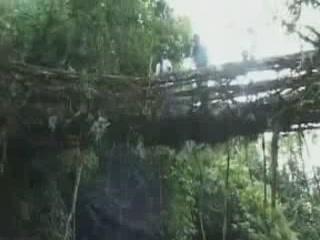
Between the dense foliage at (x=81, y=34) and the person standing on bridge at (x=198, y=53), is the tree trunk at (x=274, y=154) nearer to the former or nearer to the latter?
the dense foliage at (x=81, y=34)

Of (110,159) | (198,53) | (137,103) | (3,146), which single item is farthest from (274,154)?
(198,53)

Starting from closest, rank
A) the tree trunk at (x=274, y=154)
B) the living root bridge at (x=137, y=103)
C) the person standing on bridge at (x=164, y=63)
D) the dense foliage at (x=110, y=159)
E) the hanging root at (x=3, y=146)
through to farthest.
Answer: the tree trunk at (x=274, y=154), the living root bridge at (x=137, y=103), the hanging root at (x=3, y=146), the dense foliage at (x=110, y=159), the person standing on bridge at (x=164, y=63)

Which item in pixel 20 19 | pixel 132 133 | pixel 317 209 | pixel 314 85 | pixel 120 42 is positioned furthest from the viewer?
pixel 317 209

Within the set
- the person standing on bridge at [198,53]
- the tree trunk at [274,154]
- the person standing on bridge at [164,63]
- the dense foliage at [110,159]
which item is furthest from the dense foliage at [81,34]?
the tree trunk at [274,154]

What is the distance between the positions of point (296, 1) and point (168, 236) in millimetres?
4456

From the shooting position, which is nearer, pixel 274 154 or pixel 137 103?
pixel 274 154

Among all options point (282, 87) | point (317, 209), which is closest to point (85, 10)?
point (282, 87)

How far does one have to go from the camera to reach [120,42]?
7172mm

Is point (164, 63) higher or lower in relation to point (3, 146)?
higher

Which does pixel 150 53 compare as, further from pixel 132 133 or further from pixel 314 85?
pixel 314 85

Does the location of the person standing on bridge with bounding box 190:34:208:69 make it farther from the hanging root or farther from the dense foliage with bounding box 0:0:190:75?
the hanging root

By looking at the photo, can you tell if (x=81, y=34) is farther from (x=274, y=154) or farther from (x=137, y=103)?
(x=274, y=154)

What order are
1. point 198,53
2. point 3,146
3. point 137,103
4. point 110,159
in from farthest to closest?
point 198,53, point 110,159, point 3,146, point 137,103

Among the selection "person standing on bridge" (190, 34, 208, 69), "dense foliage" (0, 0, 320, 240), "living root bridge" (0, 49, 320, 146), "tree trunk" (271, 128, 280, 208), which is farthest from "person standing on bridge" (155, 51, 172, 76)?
"tree trunk" (271, 128, 280, 208)
